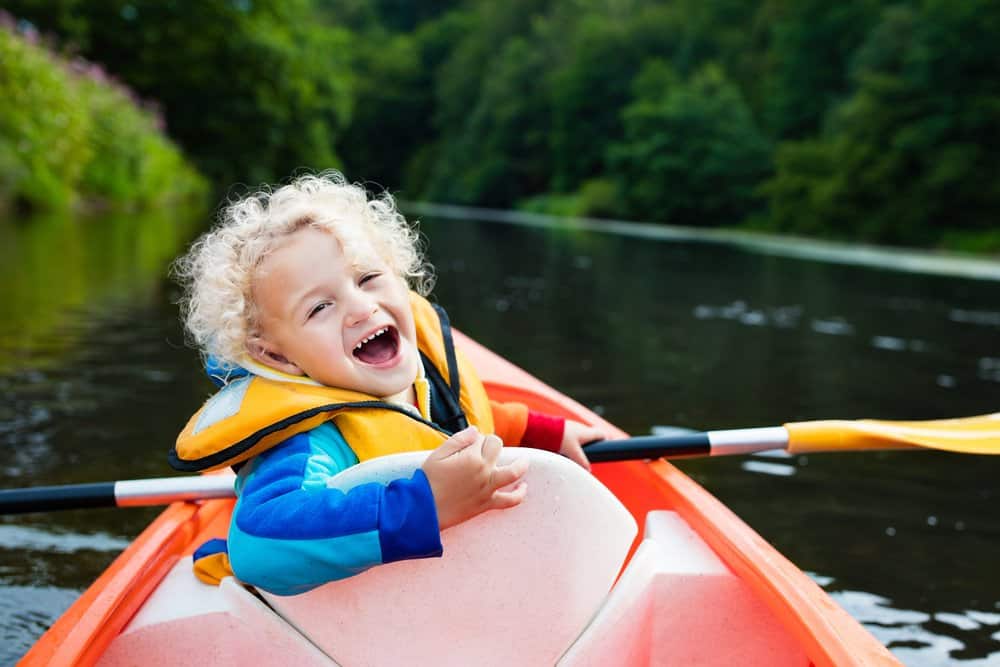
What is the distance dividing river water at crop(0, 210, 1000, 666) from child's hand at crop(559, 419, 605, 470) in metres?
0.81

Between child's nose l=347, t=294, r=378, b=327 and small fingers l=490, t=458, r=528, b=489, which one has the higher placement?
child's nose l=347, t=294, r=378, b=327

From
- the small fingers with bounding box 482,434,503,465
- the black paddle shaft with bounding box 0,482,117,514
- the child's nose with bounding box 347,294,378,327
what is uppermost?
the child's nose with bounding box 347,294,378,327

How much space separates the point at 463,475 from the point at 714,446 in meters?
1.25

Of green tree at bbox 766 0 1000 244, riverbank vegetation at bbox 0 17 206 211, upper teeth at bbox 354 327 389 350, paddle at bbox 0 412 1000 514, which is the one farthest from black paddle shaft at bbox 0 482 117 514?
green tree at bbox 766 0 1000 244

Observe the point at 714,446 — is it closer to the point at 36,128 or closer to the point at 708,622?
the point at 708,622

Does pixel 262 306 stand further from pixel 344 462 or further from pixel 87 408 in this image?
pixel 87 408

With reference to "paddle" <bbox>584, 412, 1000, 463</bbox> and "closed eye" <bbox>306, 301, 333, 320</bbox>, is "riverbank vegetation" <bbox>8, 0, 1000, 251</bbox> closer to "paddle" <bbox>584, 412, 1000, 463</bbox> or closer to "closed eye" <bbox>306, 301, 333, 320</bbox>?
"paddle" <bbox>584, 412, 1000, 463</bbox>

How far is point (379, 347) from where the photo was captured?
1636 millimetres

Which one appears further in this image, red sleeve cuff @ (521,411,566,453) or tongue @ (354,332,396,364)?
red sleeve cuff @ (521,411,566,453)

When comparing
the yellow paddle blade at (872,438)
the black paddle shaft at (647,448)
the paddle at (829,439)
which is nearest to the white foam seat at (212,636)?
the black paddle shaft at (647,448)

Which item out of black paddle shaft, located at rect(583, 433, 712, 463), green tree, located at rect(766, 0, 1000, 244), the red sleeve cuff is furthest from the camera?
green tree, located at rect(766, 0, 1000, 244)

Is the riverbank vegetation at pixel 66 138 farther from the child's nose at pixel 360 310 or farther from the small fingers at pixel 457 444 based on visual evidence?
the small fingers at pixel 457 444

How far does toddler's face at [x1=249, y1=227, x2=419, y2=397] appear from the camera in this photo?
60.9 inches

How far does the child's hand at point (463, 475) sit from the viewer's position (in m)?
1.33
